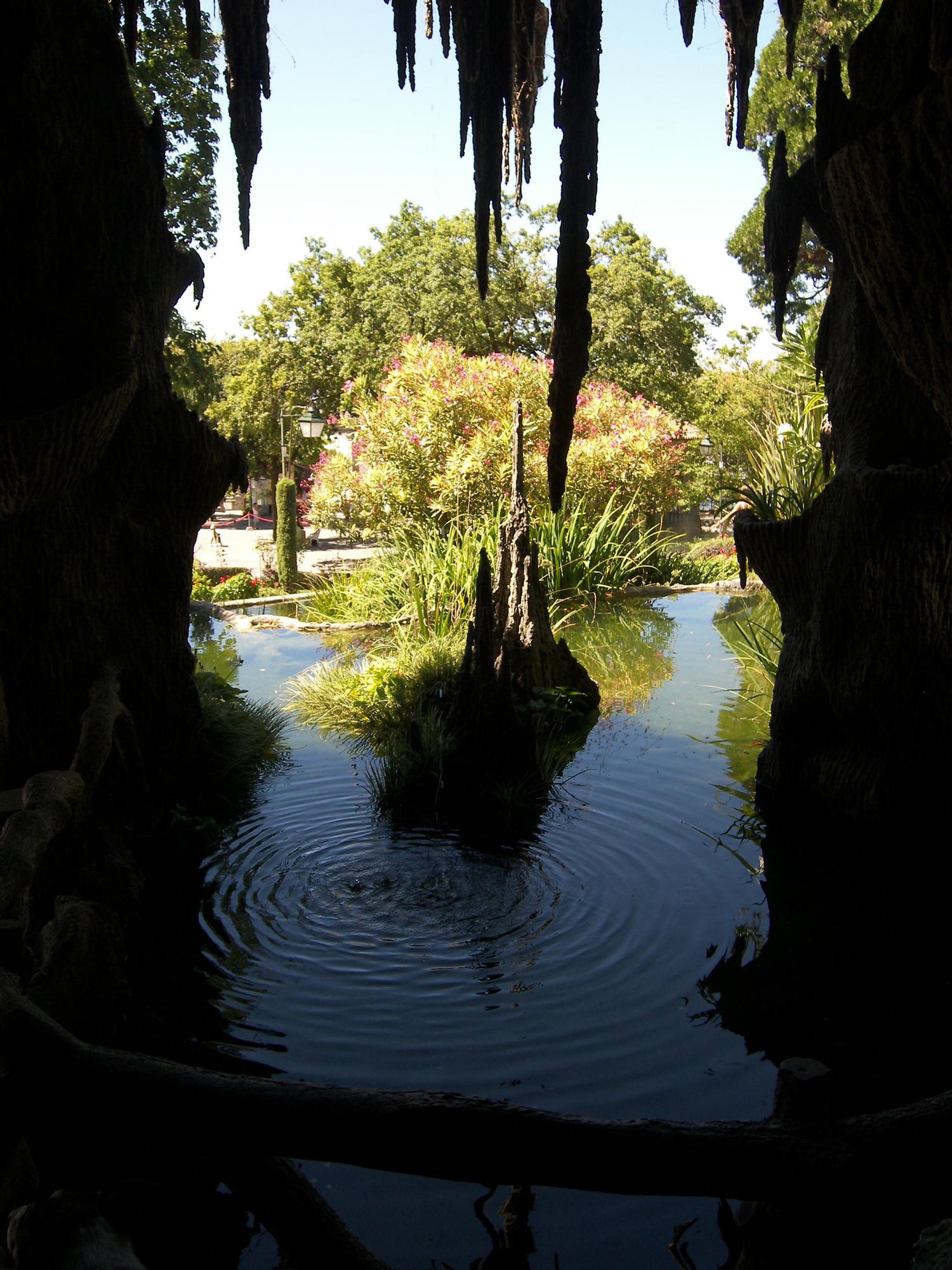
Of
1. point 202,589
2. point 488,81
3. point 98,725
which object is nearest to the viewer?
point 488,81

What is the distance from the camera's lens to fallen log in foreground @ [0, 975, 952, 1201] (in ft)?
6.34

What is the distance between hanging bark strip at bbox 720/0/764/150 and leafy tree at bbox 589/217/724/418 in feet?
86.5

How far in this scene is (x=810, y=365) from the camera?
1108 centimetres

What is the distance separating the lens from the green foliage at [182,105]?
13.7 m

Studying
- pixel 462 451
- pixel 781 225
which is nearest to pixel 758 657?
pixel 781 225

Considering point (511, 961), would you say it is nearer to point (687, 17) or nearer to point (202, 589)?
point (687, 17)

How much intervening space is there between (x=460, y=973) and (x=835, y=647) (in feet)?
8.61

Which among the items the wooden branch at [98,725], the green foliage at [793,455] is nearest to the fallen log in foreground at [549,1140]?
the wooden branch at [98,725]

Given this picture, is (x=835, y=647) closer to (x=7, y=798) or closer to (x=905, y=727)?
(x=905, y=727)

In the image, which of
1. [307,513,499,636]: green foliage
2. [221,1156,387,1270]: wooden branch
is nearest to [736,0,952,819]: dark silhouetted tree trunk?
[221,1156,387,1270]: wooden branch

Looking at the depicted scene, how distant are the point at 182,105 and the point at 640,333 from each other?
1905 centimetres

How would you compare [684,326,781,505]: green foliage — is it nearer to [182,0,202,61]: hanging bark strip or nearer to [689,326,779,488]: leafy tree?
[689,326,779,488]: leafy tree

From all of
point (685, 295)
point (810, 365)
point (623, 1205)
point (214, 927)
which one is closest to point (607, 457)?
point (810, 365)

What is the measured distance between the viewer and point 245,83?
14.4 feet
